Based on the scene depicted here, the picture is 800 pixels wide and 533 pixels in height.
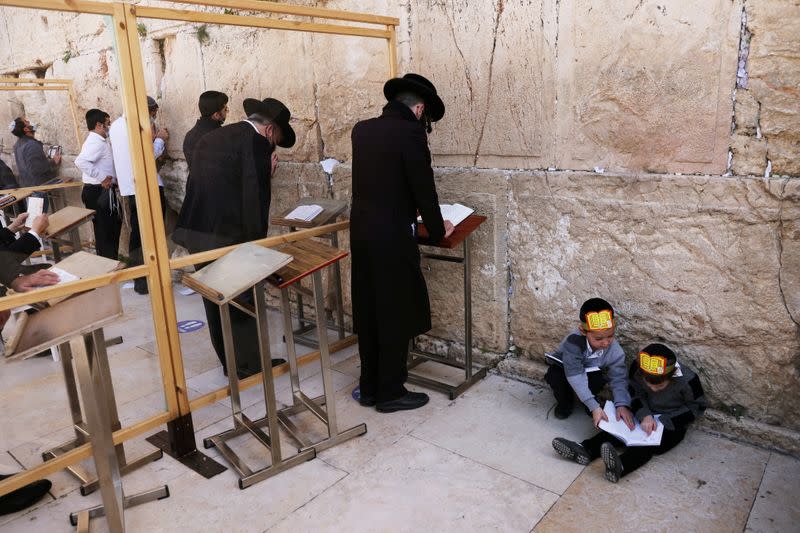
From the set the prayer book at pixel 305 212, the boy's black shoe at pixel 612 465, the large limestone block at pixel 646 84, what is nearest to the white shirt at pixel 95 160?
the prayer book at pixel 305 212

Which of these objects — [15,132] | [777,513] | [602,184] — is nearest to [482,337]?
[602,184]

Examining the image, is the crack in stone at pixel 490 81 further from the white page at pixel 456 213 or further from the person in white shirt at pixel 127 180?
the person in white shirt at pixel 127 180

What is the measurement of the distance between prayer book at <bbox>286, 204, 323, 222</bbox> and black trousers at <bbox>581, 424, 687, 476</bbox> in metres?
2.15

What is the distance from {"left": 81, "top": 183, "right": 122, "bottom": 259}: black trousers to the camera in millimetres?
3020

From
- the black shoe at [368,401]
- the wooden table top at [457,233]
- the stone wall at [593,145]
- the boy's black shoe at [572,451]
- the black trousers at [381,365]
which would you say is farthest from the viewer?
the black shoe at [368,401]

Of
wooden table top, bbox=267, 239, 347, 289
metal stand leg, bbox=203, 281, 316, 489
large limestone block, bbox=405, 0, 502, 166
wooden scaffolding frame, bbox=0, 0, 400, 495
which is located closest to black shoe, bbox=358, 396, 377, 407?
metal stand leg, bbox=203, 281, 316, 489

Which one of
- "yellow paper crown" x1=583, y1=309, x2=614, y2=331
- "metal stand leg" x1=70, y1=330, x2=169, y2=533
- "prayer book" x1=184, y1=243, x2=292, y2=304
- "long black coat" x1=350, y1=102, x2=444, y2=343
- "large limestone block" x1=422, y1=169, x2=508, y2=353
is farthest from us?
"large limestone block" x1=422, y1=169, x2=508, y2=353

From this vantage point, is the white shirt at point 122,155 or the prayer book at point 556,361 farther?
the prayer book at point 556,361

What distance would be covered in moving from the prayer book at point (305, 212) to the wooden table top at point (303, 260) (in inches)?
26.5

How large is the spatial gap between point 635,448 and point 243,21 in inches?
118

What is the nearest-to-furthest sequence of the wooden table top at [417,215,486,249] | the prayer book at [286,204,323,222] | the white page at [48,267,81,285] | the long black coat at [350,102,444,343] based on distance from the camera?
the white page at [48,267,81,285] → the long black coat at [350,102,444,343] → the wooden table top at [417,215,486,249] → the prayer book at [286,204,323,222]

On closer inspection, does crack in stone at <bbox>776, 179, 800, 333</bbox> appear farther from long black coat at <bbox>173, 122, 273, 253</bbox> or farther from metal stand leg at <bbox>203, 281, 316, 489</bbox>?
long black coat at <bbox>173, 122, 273, 253</bbox>

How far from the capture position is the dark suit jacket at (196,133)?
12.2ft

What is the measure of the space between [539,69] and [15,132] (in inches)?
119
